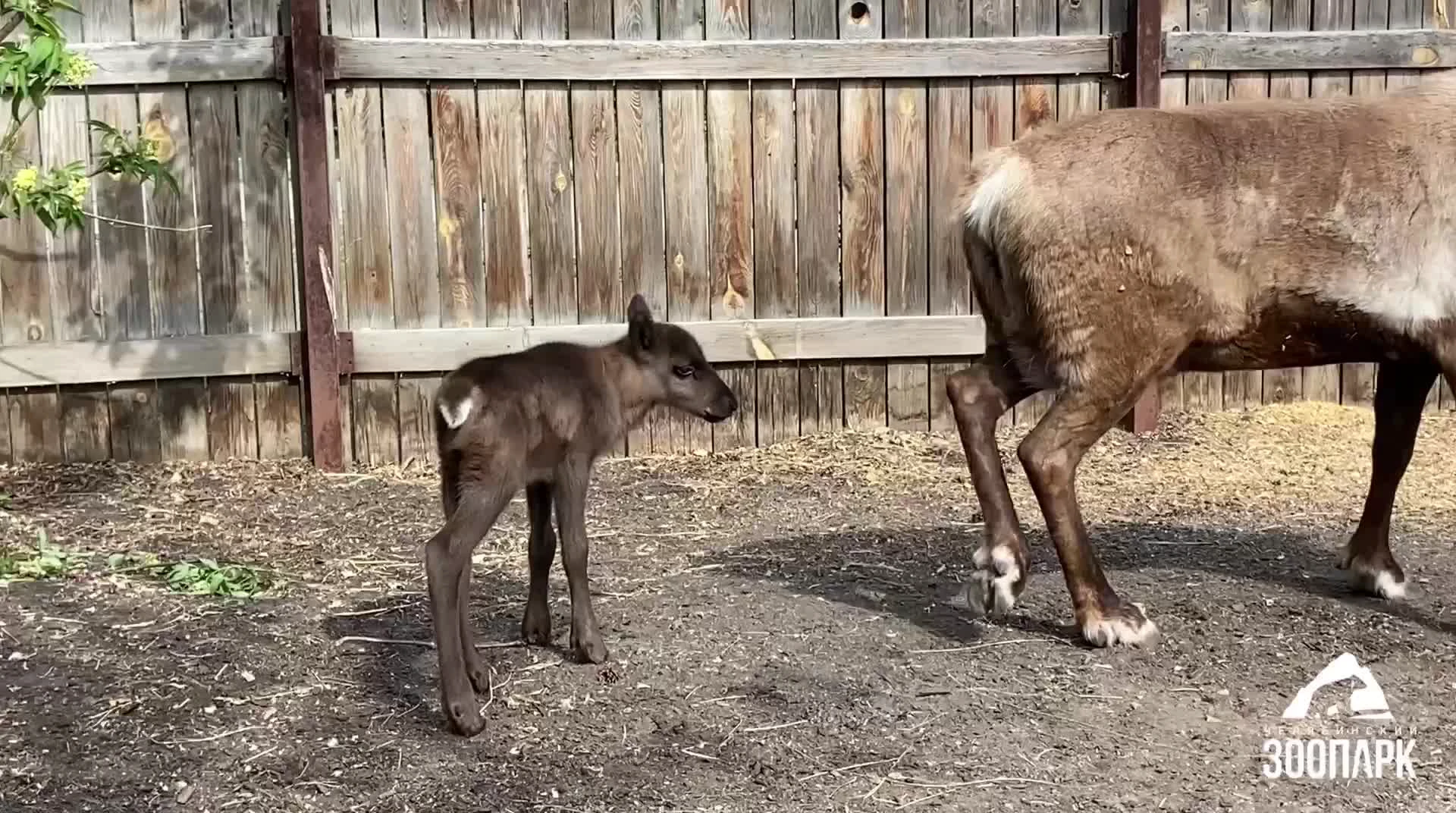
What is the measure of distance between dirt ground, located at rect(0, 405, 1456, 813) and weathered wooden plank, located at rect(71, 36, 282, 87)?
6.06 ft

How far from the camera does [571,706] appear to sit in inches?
152

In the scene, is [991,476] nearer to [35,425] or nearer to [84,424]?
[84,424]

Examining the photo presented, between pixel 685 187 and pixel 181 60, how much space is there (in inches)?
94.9

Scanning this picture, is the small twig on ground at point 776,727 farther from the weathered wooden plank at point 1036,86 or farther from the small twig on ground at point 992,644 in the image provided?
the weathered wooden plank at point 1036,86

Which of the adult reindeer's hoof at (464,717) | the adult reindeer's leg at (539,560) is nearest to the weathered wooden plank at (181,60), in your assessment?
the adult reindeer's leg at (539,560)

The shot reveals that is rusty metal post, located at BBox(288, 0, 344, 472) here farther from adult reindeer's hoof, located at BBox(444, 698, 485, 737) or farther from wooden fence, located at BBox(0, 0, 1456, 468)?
adult reindeer's hoof, located at BBox(444, 698, 485, 737)

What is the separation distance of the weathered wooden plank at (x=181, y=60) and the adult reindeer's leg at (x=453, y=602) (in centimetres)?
367

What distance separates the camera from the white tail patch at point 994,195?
425cm

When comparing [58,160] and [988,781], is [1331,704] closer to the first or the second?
[988,781]

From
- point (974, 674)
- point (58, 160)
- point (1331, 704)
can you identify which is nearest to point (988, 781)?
point (974, 674)

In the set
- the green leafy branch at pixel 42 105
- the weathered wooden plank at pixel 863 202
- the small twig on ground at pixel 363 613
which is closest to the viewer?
the small twig on ground at pixel 363 613

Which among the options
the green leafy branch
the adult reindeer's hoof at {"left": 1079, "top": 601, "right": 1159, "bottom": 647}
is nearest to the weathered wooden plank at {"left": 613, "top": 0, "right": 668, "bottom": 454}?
the green leafy branch

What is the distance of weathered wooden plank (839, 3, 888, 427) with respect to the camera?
6.96 meters

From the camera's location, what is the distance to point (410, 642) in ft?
14.4
